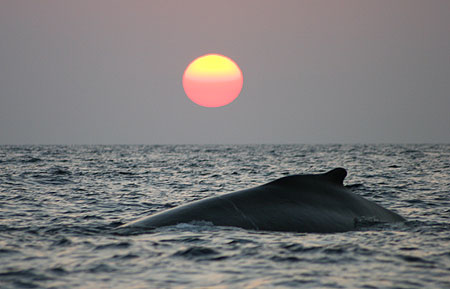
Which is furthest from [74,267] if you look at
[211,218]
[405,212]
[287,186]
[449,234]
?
[405,212]

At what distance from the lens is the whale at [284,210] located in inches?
334

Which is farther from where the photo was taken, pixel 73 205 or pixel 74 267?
pixel 73 205

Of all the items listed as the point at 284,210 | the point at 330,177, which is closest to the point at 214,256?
the point at 284,210

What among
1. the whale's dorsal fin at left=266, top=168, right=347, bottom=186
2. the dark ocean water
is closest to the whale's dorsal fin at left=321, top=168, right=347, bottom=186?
the whale's dorsal fin at left=266, top=168, right=347, bottom=186

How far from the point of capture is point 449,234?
372 inches

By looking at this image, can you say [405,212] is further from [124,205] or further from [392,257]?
[124,205]

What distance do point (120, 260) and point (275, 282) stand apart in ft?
7.36

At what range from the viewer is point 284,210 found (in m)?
8.63

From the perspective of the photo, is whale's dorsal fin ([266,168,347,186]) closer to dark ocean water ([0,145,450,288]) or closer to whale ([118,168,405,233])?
whale ([118,168,405,233])

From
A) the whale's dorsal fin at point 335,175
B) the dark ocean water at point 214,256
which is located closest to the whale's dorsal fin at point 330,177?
the whale's dorsal fin at point 335,175

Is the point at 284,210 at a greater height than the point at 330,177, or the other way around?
the point at 330,177

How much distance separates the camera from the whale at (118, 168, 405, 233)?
27.8 ft

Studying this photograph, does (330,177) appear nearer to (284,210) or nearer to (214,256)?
(284,210)

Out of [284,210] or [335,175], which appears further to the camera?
[335,175]
